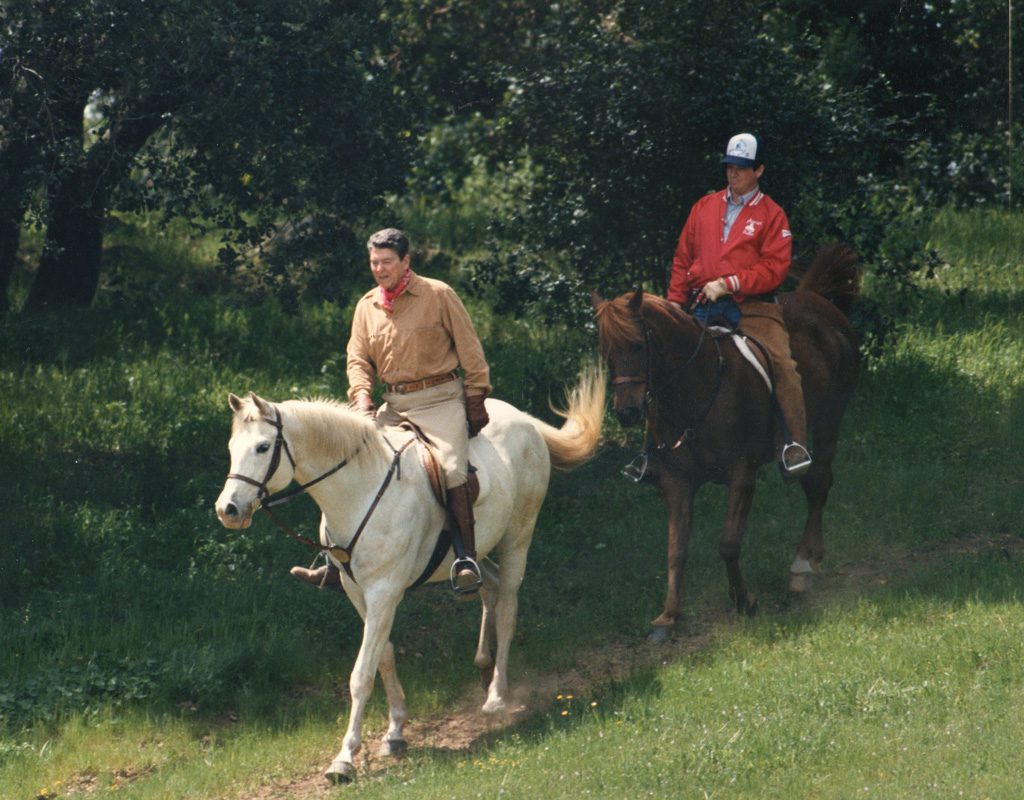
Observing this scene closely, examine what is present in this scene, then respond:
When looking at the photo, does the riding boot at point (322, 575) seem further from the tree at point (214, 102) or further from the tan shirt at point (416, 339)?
the tree at point (214, 102)

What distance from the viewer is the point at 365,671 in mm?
8305

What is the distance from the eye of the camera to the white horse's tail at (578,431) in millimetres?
10094

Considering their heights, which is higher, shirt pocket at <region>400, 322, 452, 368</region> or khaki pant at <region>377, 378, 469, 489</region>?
shirt pocket at <region>400, 322, 452, 368</region>

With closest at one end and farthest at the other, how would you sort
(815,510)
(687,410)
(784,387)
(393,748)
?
(393,748) < (687,410) < (784,387) < (815,510)

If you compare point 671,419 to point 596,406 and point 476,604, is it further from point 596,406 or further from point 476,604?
point 476,604

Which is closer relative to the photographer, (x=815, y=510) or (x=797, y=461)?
(x=797, y=461)

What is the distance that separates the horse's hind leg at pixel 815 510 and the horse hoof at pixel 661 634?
1.29m

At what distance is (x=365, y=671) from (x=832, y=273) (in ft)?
18.8

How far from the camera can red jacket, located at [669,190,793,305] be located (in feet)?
33.7

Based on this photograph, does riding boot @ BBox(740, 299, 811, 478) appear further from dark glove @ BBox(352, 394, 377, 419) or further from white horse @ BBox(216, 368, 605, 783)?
dark glove @ BBox(352, 394, 377, 419)

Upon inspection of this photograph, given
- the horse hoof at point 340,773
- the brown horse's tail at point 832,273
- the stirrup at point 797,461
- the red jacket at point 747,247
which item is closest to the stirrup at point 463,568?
the horse hoof at point 340,773

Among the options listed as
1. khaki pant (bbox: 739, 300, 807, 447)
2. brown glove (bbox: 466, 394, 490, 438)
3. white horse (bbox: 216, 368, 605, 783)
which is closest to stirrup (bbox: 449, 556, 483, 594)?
white horse (bbox: 216, 368, 605, 783)

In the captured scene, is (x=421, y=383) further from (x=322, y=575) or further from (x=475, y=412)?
(x=322, y=575)

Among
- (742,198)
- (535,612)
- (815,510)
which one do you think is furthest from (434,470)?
(815,510)
